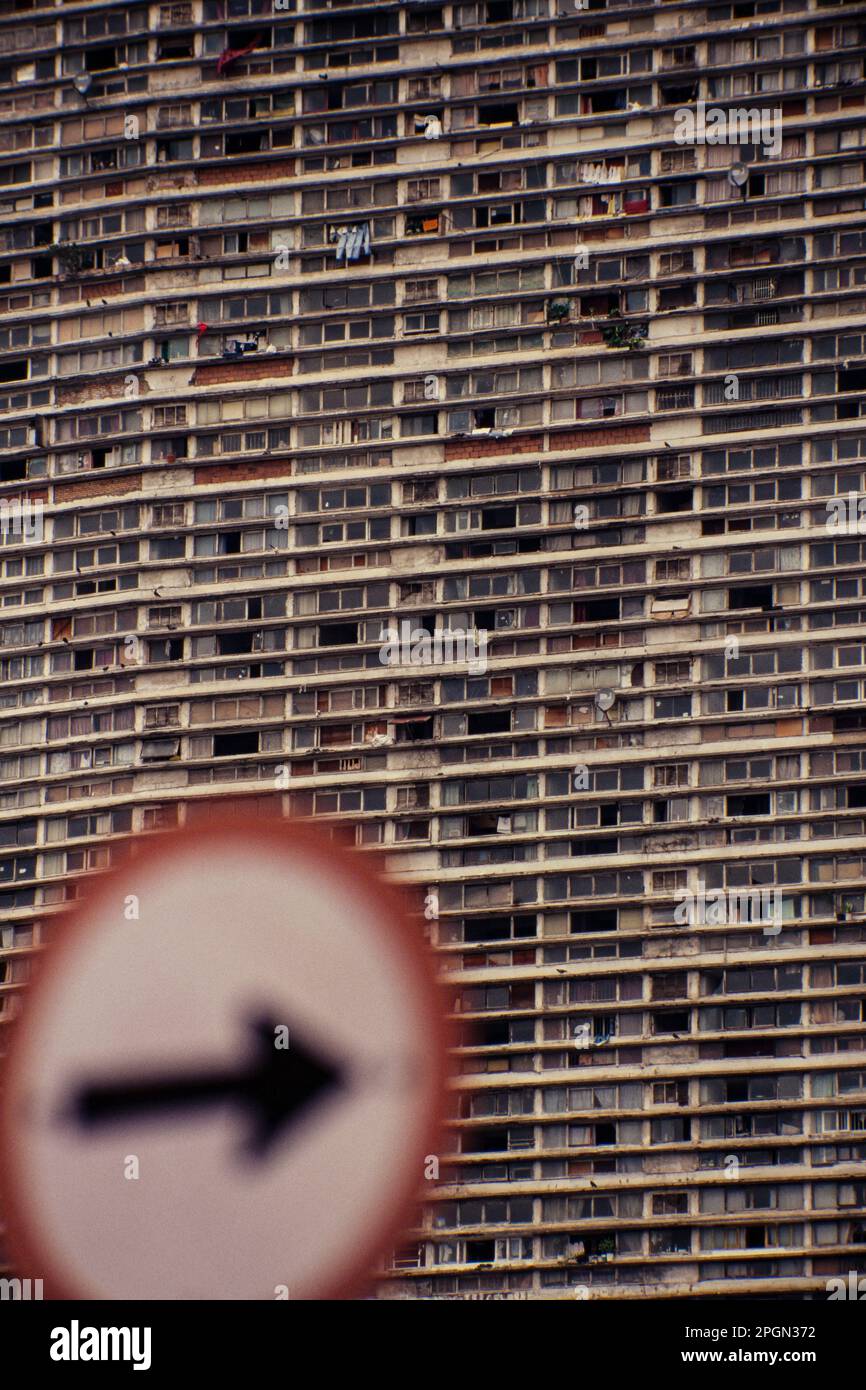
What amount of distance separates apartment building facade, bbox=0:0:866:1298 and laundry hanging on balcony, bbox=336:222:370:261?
148 millimetres

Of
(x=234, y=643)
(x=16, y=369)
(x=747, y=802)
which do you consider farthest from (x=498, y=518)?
(x=16, y=369)

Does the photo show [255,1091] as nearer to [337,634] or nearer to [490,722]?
[490,722]

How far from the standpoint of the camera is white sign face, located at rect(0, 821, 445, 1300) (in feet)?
329

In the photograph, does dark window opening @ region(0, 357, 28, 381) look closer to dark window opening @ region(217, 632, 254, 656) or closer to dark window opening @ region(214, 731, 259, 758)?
dark window opening @ region(217, 632, 254, 656)

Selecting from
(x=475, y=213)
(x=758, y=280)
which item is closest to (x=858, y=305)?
(x=758, y=280)

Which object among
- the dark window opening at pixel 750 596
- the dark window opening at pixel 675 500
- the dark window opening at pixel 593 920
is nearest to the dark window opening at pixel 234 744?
the dark window opening at pixel 593 920

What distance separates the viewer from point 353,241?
358 ft

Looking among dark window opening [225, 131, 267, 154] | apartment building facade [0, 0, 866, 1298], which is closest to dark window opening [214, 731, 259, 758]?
apartment building facade [0, 0, 866, 1298]

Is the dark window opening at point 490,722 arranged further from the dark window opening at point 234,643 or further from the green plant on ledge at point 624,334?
the green plant on ledge at point 624,334

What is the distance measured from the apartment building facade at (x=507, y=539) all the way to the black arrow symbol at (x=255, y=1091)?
531 cm

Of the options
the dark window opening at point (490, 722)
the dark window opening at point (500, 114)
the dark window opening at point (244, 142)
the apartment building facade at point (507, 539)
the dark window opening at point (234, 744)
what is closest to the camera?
the apartment building facade at point (507, 539)

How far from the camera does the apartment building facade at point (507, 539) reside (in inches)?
3984

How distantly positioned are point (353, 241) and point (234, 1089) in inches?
1208

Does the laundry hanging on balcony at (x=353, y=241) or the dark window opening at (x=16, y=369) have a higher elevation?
the laundry hanging on balcony at (x=353, y=241)
